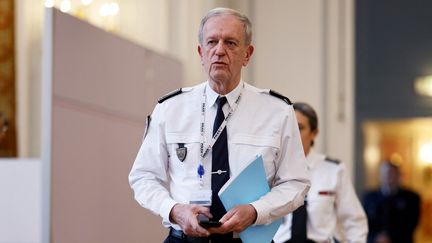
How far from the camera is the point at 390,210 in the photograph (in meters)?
8.93

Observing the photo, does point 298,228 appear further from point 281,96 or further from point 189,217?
point 189,217

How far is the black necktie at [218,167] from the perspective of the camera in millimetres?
3432

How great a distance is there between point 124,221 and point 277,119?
3202mm

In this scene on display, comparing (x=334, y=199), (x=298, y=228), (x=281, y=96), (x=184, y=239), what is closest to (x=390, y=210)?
(x=334, y=199)

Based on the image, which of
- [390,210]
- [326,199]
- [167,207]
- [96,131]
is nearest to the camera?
[167,207]

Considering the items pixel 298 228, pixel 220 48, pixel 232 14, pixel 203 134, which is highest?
pixel 232 14

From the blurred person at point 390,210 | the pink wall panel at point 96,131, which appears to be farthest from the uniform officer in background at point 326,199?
the blurred person at point 390,210

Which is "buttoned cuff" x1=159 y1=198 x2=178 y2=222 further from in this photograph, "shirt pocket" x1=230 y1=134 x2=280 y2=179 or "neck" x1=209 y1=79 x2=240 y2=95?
"neck" x1=209 y1=79 x2=240 y2=95

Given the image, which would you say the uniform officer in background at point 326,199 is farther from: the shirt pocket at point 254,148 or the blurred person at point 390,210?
the blurred person at point 390,210

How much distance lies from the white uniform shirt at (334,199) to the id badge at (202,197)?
2193 mm

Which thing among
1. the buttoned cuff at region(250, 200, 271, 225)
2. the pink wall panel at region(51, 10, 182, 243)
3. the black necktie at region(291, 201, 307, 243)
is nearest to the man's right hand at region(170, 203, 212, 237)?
the buttoned cuff at region(250, 200, 271, 225)

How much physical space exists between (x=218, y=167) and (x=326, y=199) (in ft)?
7.42

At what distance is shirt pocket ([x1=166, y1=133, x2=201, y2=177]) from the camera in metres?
3.54

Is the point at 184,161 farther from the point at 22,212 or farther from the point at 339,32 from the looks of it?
the point at 339,32
